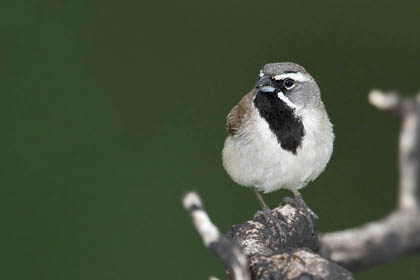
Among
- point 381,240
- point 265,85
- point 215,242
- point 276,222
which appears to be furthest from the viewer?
point 265,85

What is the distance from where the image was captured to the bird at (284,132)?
2.25 metres

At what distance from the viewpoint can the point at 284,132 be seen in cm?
225

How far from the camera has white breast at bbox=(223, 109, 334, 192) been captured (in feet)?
7.48

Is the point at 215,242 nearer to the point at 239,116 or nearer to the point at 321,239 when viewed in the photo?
the point at 321,239

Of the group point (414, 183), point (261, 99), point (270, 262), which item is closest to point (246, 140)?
point (261, 99)

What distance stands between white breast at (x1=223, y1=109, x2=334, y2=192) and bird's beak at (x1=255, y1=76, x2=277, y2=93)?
0.15 metres

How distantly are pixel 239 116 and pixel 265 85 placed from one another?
324mm

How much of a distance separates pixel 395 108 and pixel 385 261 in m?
0.63

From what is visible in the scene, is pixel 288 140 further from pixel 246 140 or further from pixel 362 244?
pixel 362 244

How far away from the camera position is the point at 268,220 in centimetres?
184

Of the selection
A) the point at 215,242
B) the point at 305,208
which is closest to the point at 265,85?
the point at 305,208

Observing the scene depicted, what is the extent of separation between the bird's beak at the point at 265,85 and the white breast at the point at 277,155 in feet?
0.48

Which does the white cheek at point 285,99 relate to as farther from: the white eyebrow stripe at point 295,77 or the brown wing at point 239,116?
the brown wing at point 239,116

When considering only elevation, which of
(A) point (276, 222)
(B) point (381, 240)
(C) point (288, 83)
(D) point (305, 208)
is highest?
(C) point (288, 83)
